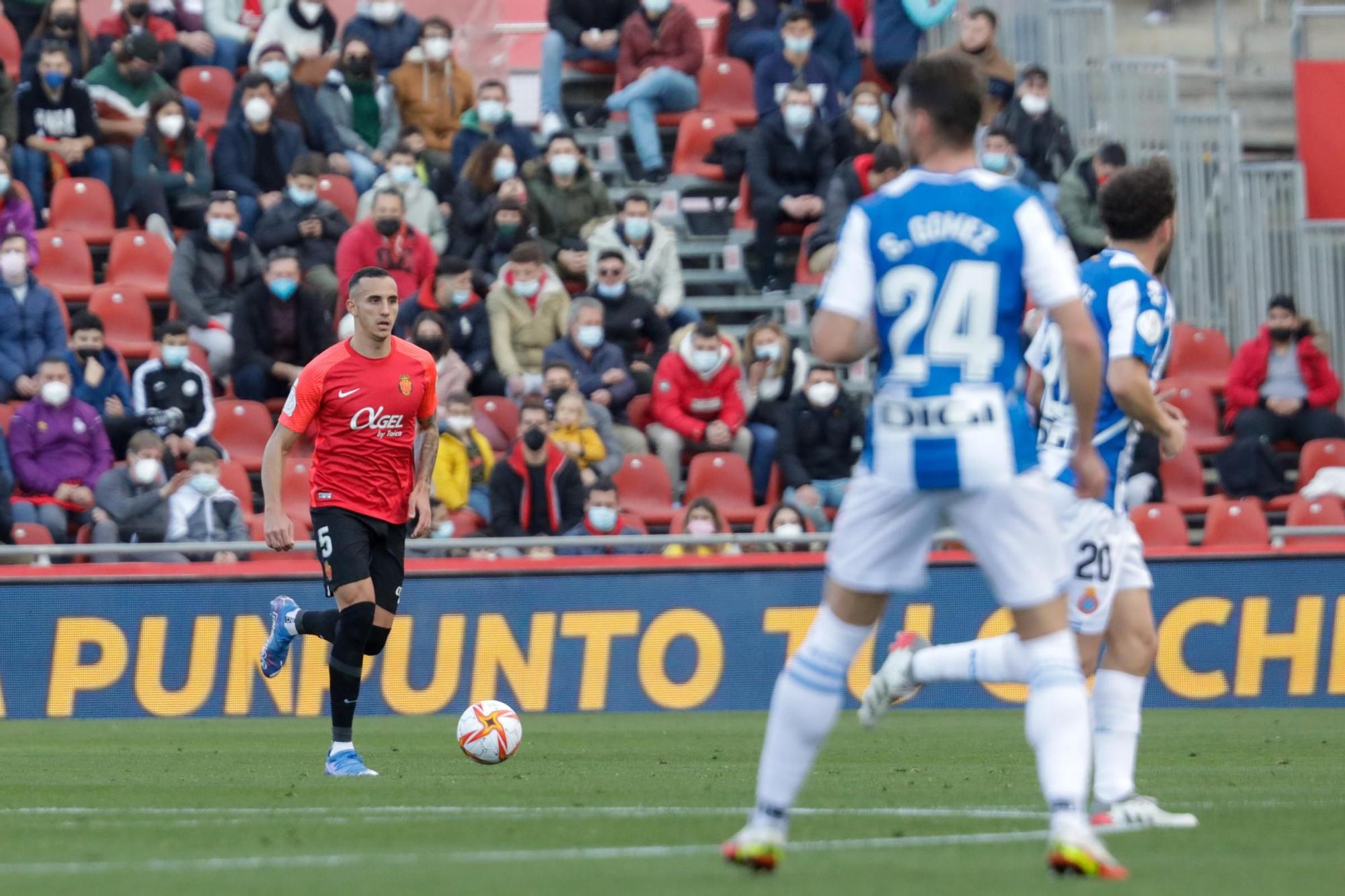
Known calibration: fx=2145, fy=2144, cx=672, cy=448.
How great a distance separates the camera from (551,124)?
21.7 meters

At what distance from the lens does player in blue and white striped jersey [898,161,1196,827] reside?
737cm

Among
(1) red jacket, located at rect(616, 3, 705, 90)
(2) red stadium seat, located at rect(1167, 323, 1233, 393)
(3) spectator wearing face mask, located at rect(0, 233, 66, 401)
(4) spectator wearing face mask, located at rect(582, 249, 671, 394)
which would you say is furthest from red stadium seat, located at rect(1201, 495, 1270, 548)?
(3) spectator wearing face mask, located at rect(0, 233, 66, 401)

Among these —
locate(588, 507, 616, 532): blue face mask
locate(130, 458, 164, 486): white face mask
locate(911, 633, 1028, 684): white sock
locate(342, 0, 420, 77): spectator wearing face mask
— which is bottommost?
locate(588, 507, 616, 532): blue face mask

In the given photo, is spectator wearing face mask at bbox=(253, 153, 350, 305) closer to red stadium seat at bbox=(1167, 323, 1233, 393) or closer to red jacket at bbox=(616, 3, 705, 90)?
red jacket at bbox=(616, 3, 705, 90)

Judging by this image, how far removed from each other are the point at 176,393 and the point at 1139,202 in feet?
38.2

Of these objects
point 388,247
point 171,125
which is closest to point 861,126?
point 388,247

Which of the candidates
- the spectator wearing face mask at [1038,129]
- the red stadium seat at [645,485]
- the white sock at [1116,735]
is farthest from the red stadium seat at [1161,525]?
the white sock at [1116,735]

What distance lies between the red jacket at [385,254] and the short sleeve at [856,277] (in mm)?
13304

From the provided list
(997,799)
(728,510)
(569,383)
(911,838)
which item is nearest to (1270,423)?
(728,510)

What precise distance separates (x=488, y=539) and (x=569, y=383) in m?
2.55

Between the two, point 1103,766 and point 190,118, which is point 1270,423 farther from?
point 1103,766

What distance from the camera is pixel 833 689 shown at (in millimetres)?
6125

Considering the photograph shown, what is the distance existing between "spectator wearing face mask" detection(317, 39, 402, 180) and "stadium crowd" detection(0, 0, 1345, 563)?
34mm

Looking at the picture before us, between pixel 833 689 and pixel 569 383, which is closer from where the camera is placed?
pixel 833 689
